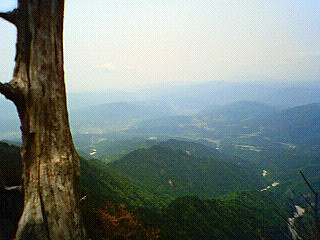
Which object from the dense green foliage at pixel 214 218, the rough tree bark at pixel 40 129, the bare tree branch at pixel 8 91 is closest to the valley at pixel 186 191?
the dense green foliage at pixel 214 218

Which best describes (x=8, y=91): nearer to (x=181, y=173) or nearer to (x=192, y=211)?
(x=192, y=211)

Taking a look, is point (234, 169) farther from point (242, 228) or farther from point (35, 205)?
point (35, 205)

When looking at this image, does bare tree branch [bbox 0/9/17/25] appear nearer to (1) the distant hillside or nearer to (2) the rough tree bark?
(2) the rough tree bark

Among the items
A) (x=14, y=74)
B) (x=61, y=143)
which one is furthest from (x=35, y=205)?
(x=14, y=74)

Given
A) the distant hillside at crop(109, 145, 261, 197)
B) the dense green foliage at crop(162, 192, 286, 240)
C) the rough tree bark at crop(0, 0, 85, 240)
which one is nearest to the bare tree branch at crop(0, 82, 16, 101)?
the rough tree bark at crop(0, 0, 85, 240)

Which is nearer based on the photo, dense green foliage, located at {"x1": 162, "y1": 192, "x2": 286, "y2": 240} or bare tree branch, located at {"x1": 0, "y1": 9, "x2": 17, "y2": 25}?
bare tree branch, located at {"x1": 0, "y1": 9, "x2": 17, "y2": 25}

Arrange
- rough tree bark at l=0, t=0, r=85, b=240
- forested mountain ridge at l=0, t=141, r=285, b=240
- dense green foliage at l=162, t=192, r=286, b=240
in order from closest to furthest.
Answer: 1. rough tree bark at l=0, t=0, r=85, b=240
2. forested mountain ridge at l=0, t=141, r=285, b=240
3. dense green foliage at l=162, t=192, r=286, b=240
